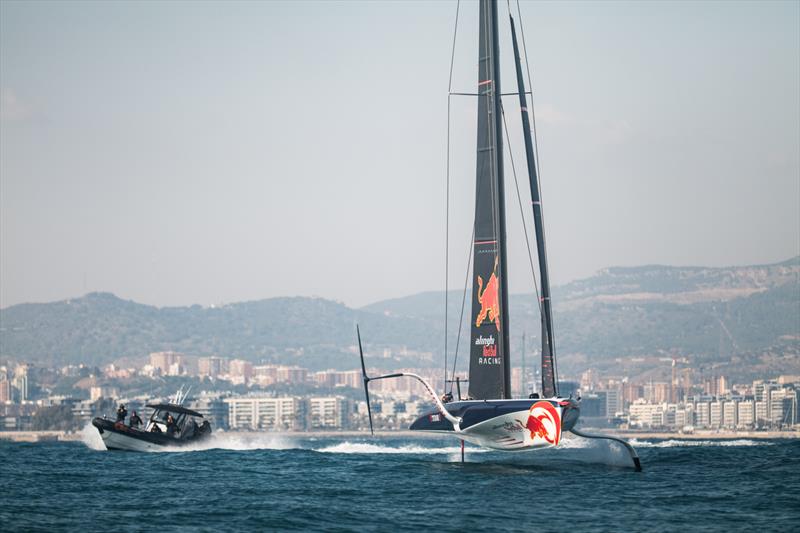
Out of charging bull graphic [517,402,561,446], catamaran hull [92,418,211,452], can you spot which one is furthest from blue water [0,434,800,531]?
catamaran hull [92,418,211,452]

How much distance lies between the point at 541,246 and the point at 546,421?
12.6 m

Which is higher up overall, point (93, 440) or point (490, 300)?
point (490, 300)

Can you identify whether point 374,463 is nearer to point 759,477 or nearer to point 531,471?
point 531,471

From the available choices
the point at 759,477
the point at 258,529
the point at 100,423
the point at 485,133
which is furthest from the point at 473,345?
the point at 100,423

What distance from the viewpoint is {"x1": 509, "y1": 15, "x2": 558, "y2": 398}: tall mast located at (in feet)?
168

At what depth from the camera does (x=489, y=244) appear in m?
46.8

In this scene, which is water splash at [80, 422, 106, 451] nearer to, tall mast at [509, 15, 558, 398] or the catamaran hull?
the catamaran hull

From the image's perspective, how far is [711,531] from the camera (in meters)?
31.3

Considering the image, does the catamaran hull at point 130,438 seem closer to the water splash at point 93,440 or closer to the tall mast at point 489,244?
the water splash at point 93,440

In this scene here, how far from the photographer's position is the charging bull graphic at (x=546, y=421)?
4222 cm

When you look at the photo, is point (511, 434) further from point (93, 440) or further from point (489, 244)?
point (93, 440)

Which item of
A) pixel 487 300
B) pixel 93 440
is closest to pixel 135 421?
pixel 93 440

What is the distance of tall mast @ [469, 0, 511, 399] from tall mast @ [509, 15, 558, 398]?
4938 mm

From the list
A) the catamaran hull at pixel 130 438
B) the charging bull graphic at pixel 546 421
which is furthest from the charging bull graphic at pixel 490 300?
the catamaran hull at pixel 130 438
